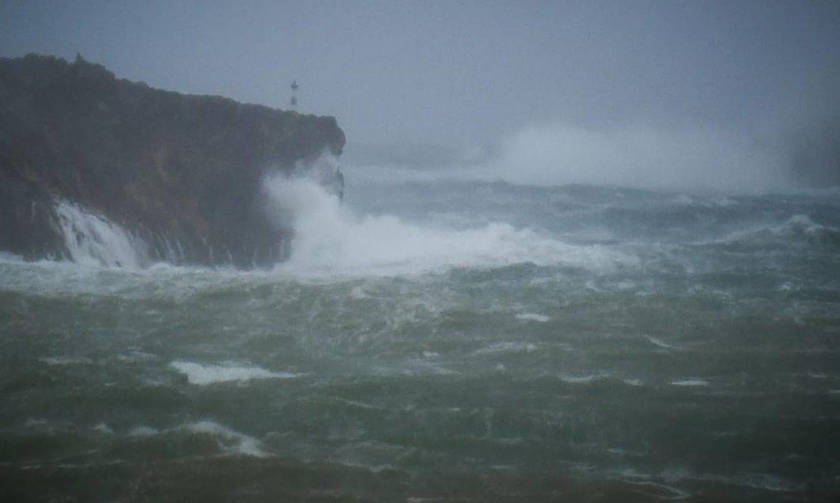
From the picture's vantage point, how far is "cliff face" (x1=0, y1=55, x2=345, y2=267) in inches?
1011

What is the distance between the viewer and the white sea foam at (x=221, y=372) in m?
14.5

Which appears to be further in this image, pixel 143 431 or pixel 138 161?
pixel 138 161

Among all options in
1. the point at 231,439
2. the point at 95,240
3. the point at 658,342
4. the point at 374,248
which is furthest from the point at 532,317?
the point at 95,240

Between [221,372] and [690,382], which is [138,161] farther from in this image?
[690,382]

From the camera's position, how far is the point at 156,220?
90.2ft

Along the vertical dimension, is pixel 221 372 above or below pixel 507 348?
below

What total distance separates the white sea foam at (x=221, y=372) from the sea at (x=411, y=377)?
7 cm

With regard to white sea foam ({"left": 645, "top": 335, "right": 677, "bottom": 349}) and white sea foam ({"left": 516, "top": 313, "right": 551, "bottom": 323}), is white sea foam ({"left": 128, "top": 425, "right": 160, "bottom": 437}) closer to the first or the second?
white sea foam ({"left": 516, "top": 313, "right": 551, "bottom": 323})

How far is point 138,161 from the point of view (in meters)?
28.1

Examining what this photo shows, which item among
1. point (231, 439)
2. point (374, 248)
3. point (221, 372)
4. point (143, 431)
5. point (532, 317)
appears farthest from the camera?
point (374, 248)

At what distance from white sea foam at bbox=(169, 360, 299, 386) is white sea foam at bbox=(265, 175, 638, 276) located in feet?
37.9

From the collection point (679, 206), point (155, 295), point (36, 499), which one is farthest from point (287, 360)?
point (679, 206)

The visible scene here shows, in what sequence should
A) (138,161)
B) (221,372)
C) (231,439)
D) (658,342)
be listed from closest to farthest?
(231,439)
(221,372)
(658,342)
(138,161)

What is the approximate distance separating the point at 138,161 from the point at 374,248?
13.4 meters
